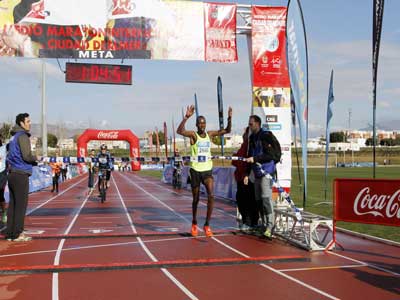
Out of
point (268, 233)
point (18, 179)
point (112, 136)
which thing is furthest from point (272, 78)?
point (112, 136)

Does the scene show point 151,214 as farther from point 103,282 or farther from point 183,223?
point 103,282

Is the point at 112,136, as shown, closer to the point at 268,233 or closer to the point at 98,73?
the point at 98,73

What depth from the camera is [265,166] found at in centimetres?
864

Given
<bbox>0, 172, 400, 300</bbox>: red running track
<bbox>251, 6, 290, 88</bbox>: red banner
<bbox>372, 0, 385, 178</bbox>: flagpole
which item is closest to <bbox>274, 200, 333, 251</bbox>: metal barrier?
<bbox>0, 172, 400, 300</bbox>: red running track

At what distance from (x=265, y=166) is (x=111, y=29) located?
18.5 feet

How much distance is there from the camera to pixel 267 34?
40.3 feet

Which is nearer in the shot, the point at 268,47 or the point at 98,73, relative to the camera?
the point at 98,73

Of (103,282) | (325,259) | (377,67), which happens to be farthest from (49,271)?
(377,67)

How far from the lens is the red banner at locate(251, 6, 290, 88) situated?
12.1m

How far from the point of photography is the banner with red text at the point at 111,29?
1163cm

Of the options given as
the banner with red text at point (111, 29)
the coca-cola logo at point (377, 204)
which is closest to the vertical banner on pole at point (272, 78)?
the banner with red text at point (111, 29)

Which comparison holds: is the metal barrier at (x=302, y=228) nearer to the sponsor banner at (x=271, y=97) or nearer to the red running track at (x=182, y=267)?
the red running track at (x=182, y=267)

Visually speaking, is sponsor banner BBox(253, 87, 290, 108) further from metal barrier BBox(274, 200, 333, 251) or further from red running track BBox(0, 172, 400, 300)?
red running track BBox(0, 172, 400, 300)

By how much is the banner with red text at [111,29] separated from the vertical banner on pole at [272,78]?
2.57 ft
